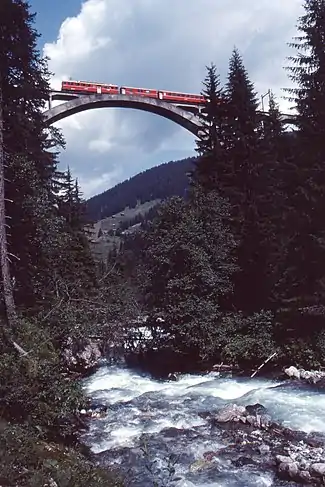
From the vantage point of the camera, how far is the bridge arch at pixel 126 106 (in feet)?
109

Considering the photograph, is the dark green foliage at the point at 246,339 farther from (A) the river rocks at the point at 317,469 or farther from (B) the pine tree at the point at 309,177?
(A) the river rocks at the point at 317,469

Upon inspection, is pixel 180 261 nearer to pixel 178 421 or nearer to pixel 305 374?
pixel 305 374

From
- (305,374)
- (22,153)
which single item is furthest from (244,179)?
(22,153)

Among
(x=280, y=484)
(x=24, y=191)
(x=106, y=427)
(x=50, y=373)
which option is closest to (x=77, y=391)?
(x=50, y=373)

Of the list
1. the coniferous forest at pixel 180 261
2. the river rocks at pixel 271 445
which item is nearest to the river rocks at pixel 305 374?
the coniferous forest at pixel 180 261

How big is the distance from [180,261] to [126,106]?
1942 cm

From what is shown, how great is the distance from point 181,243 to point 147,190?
569 ft

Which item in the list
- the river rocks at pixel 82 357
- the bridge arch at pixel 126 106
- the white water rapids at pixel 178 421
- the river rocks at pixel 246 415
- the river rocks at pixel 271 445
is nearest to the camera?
the river rocks at pixel 271 445

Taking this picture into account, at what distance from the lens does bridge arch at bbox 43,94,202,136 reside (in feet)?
109

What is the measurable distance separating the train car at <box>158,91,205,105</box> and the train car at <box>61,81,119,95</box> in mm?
3824

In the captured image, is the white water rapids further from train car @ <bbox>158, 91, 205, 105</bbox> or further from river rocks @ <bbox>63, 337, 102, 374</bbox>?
train car @ <bbox>158, 91, 205, 105</bbox>

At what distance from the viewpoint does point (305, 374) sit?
16250 mm

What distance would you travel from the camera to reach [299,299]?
705 inches

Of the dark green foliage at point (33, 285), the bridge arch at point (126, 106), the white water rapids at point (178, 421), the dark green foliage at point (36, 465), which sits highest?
the bridge arch at point (126, 106)
